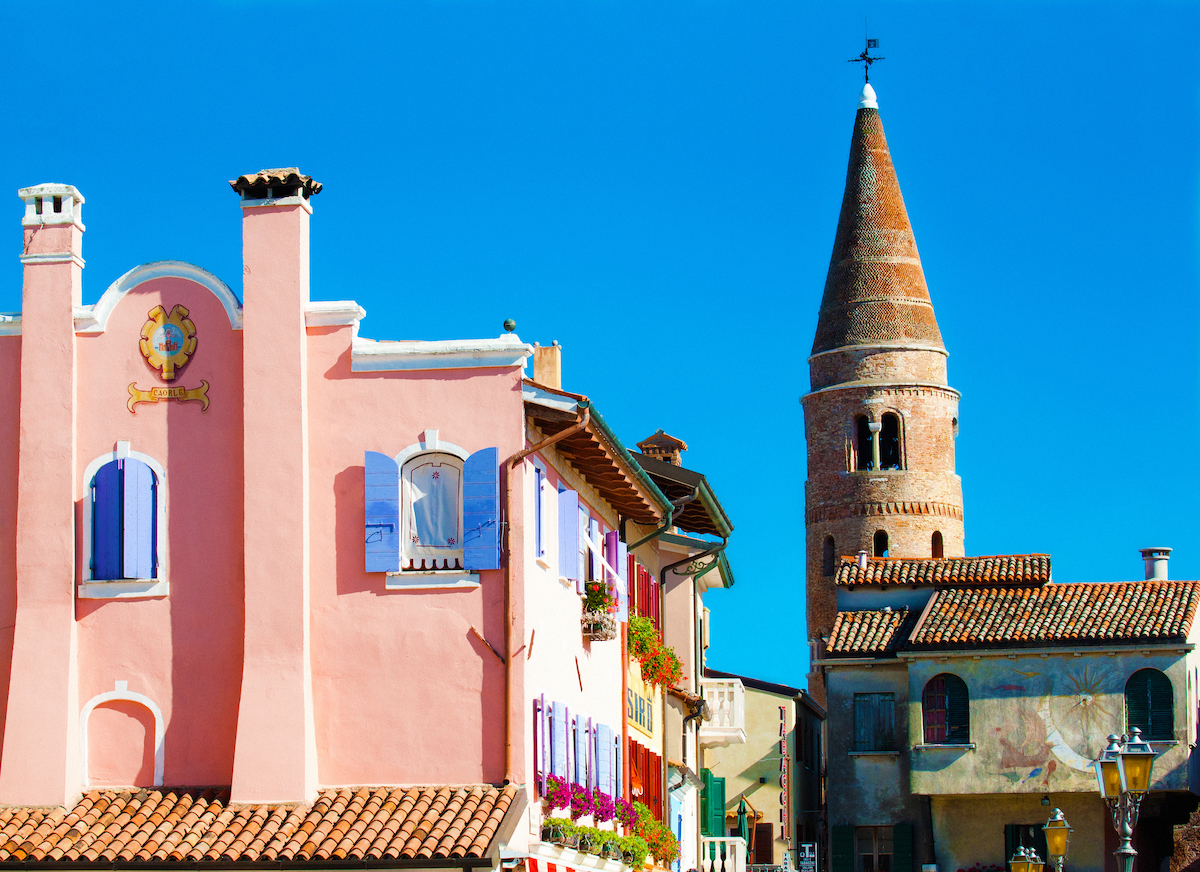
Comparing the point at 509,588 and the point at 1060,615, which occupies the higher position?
the point at 1060,615

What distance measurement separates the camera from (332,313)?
1936cm

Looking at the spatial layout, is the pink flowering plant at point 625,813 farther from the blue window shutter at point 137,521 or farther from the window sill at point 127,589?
the blue window shutter at point 137,521

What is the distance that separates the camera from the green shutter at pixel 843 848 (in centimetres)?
4131

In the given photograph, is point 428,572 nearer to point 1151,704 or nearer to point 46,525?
point 46,525

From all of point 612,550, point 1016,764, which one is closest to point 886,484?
point 1016,764

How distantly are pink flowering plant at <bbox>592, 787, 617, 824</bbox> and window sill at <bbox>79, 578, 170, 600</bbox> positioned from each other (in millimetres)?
5721

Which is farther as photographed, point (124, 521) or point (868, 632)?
point (868, 632)

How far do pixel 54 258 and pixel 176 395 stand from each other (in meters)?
2.06

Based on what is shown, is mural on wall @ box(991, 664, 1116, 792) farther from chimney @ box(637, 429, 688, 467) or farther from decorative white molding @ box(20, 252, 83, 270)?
decorative white molding @ box(20, 252, 83, 270)

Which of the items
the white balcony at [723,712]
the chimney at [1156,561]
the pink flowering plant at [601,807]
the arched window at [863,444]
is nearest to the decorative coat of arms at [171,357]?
the pink flowering plant at [601,807]

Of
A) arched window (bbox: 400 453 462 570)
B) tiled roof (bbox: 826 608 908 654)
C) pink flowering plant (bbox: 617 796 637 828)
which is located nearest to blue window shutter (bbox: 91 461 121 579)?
arched window (bbox: 400 453 462 570)

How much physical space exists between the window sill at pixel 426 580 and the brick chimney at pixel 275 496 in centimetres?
94

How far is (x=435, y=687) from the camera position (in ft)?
62.0

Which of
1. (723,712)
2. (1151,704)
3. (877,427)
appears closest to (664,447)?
(723,712)
